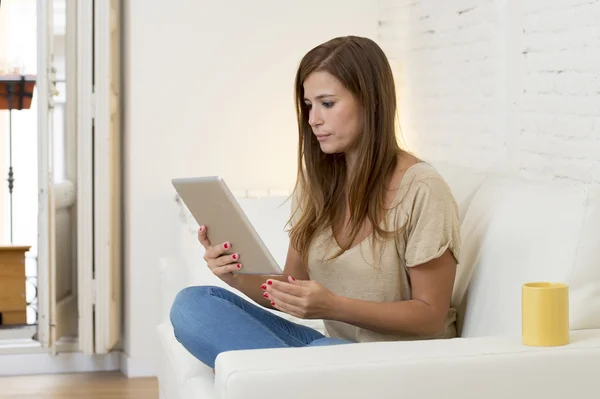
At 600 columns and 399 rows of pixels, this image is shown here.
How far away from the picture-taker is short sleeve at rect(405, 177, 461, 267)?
200 cm

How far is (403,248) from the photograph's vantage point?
6.79ft

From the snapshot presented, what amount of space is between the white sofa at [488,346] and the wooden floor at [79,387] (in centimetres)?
130

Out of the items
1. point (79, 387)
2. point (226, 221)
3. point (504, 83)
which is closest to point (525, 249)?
point (226, 221)

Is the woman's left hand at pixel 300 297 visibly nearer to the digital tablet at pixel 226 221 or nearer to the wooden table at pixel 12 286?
the digital tablet at pixel 226 221

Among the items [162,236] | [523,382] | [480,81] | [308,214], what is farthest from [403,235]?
[162,236]

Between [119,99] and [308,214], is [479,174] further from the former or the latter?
[119,99]

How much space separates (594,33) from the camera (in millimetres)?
2328

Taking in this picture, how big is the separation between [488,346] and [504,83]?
1246 millimetres

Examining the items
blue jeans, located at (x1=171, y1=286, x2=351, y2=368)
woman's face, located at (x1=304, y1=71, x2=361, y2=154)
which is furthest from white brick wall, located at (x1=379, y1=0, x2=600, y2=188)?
blue jeans, located at (x1=171, y1=286, x2=351, y2=368)

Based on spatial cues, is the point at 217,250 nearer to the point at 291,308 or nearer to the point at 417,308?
the point at 291,308

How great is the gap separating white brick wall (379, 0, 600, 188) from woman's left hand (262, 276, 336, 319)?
0.85 metres

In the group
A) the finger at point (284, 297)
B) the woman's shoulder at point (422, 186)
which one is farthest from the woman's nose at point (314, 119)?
the finger at point (284, 297)

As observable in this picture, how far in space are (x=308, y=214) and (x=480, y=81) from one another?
987mm

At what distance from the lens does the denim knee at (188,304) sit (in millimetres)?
2139
